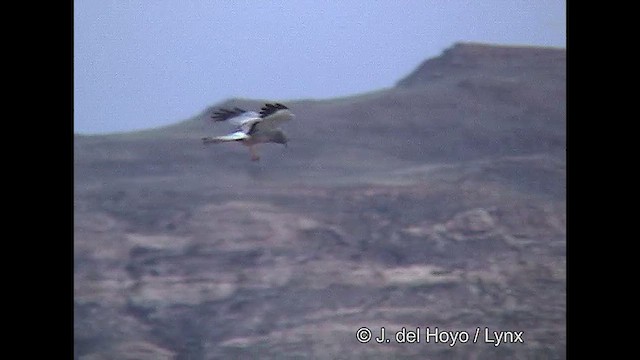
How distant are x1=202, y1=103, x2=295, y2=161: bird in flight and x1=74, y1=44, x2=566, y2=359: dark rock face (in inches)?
64.4

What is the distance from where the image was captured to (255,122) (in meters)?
7.04

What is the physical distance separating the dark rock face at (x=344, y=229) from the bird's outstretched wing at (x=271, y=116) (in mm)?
1768

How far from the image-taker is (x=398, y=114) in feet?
34.9

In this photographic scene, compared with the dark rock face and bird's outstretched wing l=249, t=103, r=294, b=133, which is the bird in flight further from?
the dark rock face

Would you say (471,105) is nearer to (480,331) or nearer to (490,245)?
(490,245)

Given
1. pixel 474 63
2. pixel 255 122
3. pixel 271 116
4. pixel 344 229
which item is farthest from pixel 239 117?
pixel 474 63

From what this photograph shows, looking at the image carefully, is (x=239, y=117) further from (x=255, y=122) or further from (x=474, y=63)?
(x=474, y=63)

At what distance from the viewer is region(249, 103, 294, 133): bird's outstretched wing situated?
22.1 feet

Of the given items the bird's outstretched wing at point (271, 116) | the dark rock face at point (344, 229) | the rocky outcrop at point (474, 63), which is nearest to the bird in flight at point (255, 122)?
the bird's outstretched wing at point (271, 116)

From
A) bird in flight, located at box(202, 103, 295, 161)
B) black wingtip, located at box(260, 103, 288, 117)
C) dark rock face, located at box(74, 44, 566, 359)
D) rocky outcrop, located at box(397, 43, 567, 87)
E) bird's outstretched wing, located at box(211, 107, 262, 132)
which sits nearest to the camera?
black wingtip, located at box(260, 103, 288, 117)

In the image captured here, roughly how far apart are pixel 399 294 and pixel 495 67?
385 cm

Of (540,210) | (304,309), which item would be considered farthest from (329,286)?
(540,210)

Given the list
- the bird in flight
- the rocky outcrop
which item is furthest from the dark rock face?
the bird in flight

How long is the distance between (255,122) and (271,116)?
20 centimetres
